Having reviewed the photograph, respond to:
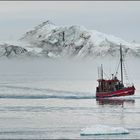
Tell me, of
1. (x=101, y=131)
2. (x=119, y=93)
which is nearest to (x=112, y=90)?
(x=119, y=93)

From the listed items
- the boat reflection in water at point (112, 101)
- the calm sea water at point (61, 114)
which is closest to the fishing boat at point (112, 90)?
the calm sea water at point (61, 114)

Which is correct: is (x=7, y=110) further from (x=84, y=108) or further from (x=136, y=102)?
(x=136, y=102)

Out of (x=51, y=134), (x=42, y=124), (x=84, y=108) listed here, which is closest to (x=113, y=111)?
(x=84, y=108)

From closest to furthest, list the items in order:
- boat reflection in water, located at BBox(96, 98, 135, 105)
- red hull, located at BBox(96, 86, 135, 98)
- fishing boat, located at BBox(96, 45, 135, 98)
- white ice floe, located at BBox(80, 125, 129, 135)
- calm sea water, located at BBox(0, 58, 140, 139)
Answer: white ice floe, located at BBox(80, 125, 129, 135)
calm sea water, located at BBox(0, 58, 140, 139)
boat reflection in water, located at BBox(96, 98, 135, 105)
red hull, located at BBox(96, 86, 135, 98)
fishing boat, located at BBox(96, 45, 135, 98)

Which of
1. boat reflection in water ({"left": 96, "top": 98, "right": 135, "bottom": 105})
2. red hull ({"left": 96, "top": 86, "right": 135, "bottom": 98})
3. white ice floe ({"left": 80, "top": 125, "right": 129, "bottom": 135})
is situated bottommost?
white ice floe ({"left": 80, "top": 125, "right": 129, "bottom": 135})

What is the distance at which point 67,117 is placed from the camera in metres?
69.2

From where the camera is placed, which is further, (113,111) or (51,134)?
(113,111)

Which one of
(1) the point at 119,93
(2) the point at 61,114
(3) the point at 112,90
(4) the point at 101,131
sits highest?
(3) the point at 112,90

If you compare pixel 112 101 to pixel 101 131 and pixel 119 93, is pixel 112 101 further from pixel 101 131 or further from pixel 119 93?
pixel 101 131

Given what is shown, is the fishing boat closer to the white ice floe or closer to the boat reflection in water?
the boat reflection in water

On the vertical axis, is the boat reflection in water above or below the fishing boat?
below

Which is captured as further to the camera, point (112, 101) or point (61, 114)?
point (112, 101)

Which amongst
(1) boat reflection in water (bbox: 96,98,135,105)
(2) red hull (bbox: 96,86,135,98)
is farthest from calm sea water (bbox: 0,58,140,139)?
(2) red hull (bbox: 96,86,135,98)

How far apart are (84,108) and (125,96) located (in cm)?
1910
